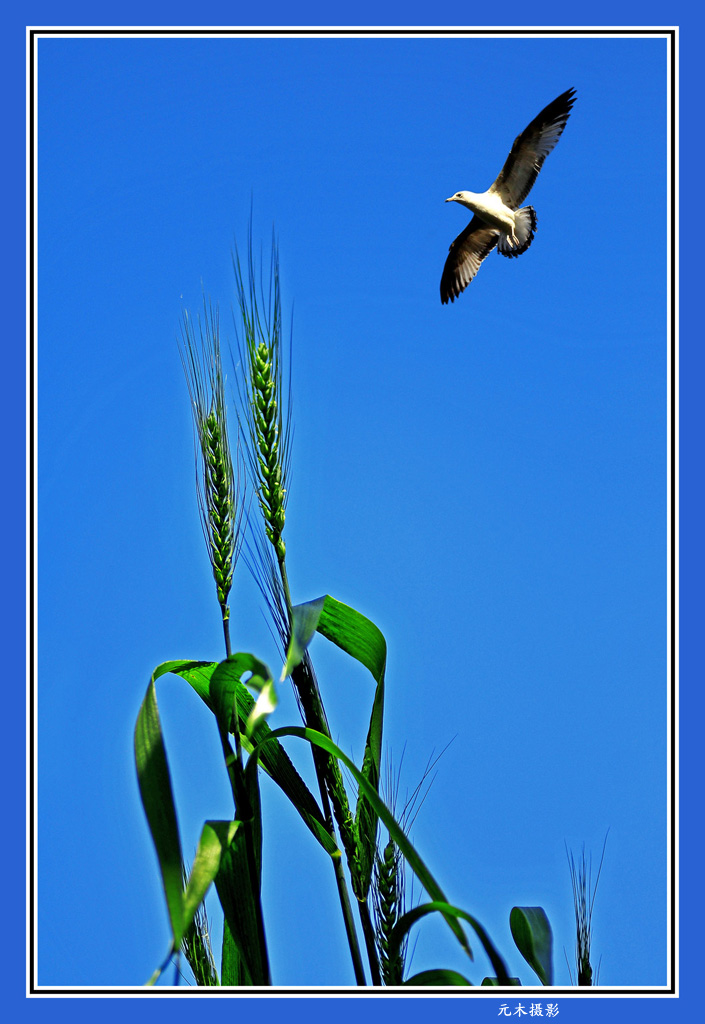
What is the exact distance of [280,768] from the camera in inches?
40.3

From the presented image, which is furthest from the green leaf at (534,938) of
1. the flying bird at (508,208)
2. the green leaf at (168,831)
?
the flying bird at (508,208)

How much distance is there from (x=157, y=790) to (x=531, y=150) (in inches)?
75.1

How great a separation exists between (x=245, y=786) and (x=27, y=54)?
4.12ft

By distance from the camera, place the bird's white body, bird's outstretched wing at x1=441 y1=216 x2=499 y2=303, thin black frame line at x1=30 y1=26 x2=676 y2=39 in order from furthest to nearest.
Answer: bird's outstretched wing at x1=441 y1=216 x2=499 y2=303 < the bird's white body < thin black frame line at x1=30 y1=26 x2=676 y2=39

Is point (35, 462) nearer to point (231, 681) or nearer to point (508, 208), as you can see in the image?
point (231, 681)

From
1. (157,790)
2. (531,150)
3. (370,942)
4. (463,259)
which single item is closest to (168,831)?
(157,790)

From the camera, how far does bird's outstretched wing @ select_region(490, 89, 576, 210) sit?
2.19 m

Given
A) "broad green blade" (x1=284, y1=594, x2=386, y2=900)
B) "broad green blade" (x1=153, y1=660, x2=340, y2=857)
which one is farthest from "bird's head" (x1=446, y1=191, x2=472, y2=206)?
"broad green blade" (x1=153, y1=660, x2=340, y2=857)

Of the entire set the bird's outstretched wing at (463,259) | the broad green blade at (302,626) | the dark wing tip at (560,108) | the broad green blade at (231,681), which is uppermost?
the dark wing tip at (560,108)

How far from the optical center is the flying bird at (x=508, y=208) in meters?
2.22

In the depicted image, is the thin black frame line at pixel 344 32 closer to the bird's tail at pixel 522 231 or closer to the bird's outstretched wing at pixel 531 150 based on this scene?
the bird's outstretched wing at pixel 531 150

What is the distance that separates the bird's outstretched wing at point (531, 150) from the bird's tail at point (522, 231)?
56mm

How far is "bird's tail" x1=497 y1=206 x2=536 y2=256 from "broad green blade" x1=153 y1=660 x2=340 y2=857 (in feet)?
5.85

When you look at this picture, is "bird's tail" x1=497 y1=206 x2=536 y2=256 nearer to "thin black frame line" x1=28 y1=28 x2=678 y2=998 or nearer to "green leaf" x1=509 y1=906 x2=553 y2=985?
"thin black frame line" x1=28 y1=28 x2=678 y2=998
